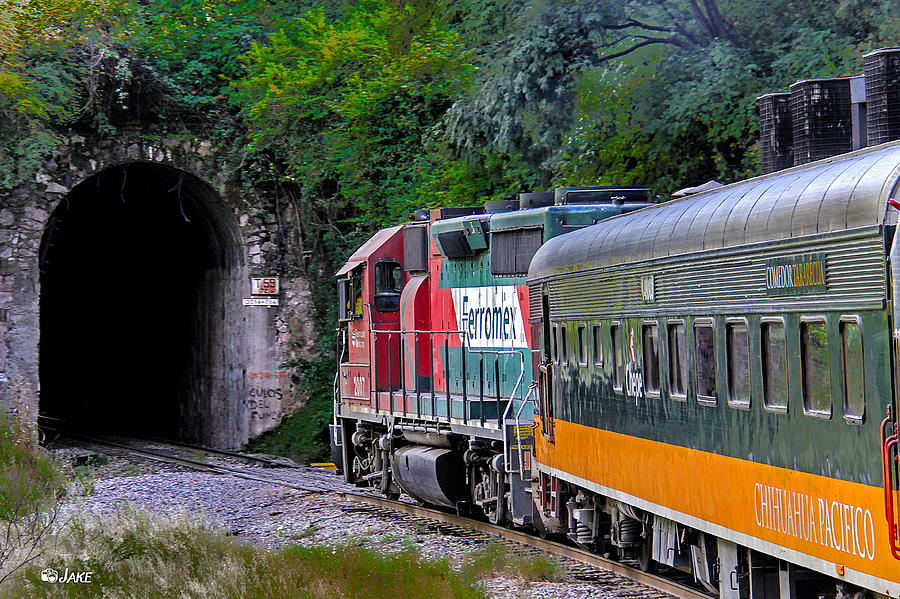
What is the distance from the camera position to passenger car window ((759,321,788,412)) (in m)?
6.47

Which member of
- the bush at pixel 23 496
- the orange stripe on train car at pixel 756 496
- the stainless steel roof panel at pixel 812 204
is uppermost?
the stainless steel roof panel at pixel 812 204

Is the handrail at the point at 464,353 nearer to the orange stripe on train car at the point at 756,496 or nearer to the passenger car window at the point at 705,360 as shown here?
the orange stripe on train car at the point at 756,496

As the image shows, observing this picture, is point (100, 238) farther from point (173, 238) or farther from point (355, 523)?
point (355, 523)

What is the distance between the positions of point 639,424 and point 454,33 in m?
15.1

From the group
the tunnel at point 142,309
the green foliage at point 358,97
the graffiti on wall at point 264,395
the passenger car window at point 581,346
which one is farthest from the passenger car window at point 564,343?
the tunnel at point 142,309

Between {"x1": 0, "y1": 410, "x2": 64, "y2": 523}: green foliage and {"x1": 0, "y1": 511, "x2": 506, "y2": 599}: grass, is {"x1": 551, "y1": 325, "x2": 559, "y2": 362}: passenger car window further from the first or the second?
{"x1": 0, "y1": 410, "x2": 64, "y2": 523}: green foliage

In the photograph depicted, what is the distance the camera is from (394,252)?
55.0 ft

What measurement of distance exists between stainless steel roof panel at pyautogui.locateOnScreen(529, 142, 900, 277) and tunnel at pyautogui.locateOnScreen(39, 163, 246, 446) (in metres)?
Answer: 16.6

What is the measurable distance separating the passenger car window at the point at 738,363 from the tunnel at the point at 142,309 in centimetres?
1860

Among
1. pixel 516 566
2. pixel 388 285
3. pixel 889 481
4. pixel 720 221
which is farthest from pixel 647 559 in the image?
pixel 388 285

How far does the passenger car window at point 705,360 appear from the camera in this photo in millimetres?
7547

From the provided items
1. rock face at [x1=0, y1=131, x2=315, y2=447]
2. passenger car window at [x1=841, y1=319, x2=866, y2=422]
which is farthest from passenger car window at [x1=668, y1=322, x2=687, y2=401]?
rock face at [x1=0, y1=131, x2=315, y2=447]

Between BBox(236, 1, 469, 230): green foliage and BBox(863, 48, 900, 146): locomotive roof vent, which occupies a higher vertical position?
BBox(236, 1, 469, 230): green foliage

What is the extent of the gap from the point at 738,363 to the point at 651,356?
1.65 m
